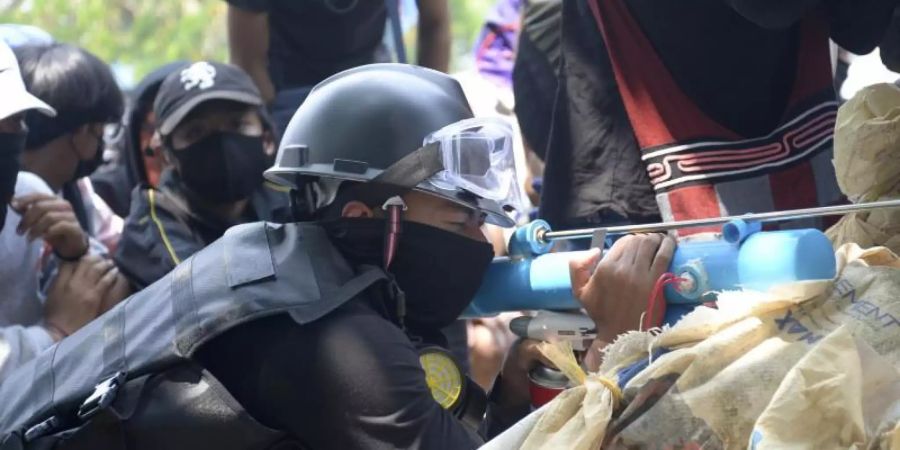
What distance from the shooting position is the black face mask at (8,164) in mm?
3721

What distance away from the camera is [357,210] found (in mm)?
2877

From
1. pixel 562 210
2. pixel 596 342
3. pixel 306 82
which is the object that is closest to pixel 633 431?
pixel 596 342

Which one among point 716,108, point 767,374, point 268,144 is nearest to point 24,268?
point 268,144

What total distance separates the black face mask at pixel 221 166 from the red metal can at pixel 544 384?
1.50 metres

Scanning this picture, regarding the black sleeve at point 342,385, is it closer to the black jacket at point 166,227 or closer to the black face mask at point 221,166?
the black jacket at point 166,227

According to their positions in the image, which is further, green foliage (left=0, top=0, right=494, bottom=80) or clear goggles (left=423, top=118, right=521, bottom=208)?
green foliage (left=0, top=0, right=494, bottom=80)

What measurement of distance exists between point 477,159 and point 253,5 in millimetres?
2017

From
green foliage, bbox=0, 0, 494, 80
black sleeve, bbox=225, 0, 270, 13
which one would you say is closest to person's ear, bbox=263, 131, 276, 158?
black sleeve, bbox=225, 0, 270, 13

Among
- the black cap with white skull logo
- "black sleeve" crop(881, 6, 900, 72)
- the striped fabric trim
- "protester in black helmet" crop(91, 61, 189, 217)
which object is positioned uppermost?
"black sleeve" crop(881, 6, 900, 72)

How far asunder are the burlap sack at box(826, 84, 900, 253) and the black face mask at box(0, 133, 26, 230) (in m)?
2.10

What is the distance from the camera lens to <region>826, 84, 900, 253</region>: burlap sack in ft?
8.16

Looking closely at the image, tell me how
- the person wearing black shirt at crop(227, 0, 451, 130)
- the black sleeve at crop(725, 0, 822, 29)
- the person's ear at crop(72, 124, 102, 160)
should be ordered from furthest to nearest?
the person wearing black shirt at crop(227, 0, 451, 130) → the person's ear at crop(72, 124, 102, 160) → the black sleeve at crop(725, 0, 822, 29)

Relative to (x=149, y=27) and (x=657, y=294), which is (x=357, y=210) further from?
(x=149, y=27)

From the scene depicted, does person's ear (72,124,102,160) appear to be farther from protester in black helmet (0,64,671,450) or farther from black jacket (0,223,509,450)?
black jacket (0,223,509,450)
